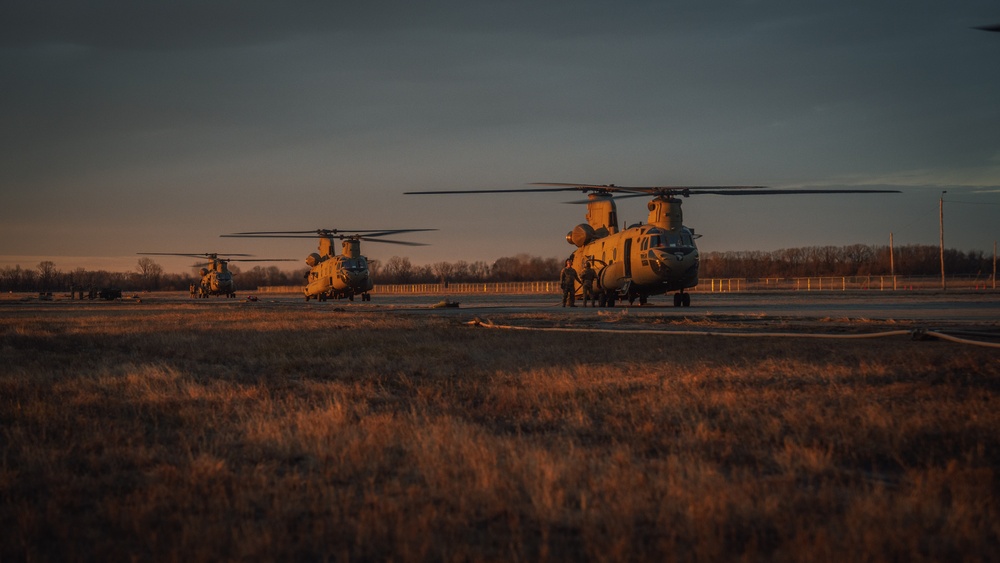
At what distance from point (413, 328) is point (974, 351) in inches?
515

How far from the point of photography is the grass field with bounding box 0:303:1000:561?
12.6 feet

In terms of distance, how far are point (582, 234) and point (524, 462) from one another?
102ft

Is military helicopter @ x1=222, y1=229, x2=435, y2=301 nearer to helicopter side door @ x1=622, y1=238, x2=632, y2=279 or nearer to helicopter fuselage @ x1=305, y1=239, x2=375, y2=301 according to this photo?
helicopter fuselage @ x1=305, y1=239, x2=375, y2=301

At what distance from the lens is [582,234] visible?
3569 cm

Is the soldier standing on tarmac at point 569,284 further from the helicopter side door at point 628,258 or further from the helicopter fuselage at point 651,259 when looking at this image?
the helicopter side door at point 628,258

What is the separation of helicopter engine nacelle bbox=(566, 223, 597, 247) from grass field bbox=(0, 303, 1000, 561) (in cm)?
2506

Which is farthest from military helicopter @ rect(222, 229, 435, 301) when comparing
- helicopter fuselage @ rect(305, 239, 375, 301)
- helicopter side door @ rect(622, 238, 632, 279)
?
helicopter side door @ rect(622, 238, 632, 279)

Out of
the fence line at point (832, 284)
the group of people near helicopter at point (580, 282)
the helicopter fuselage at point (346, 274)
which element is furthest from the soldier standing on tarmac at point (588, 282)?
the fence line at point (832, 284)

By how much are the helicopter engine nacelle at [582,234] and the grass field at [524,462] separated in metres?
25.1

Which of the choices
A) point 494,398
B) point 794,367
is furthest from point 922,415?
point 494,398

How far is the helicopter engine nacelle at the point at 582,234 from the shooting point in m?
35.7

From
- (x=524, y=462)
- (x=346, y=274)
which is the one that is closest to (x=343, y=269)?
(x=346, y=274)

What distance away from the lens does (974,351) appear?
1016 centimetres

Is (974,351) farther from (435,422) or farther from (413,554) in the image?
(413,554)
